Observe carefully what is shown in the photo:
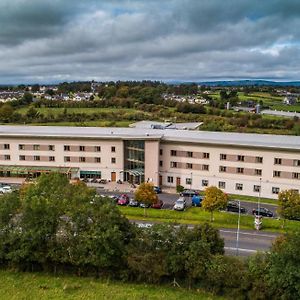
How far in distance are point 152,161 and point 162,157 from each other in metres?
2.16

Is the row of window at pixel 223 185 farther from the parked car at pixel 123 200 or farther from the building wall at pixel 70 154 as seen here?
the parked car at pixel 123 200

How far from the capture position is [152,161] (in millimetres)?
58594

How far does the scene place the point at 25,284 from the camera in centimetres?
3059

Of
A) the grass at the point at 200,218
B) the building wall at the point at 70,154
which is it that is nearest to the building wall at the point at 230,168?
the building wall at the point at 70,154

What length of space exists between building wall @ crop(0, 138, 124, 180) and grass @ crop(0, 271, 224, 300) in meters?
31.0

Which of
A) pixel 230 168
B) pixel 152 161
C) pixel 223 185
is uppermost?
pixel 152 161

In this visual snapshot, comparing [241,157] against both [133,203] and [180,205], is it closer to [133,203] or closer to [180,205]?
[180,205]

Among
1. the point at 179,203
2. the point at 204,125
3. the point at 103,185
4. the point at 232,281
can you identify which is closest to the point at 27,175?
the point at 103,185

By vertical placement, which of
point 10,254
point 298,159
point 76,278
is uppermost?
point 298,159

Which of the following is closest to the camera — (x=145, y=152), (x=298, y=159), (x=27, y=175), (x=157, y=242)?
(x=157, y=242)

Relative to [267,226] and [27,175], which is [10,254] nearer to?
[267,226]

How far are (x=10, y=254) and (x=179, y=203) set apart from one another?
76.8 ft

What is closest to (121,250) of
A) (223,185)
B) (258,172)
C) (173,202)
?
(173,202)

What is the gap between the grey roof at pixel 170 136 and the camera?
54250 millimetres
